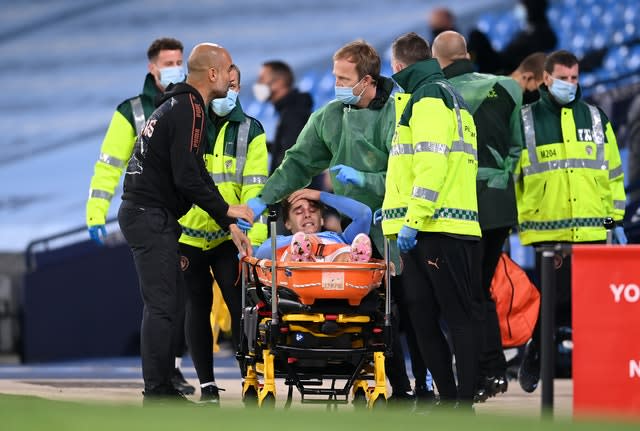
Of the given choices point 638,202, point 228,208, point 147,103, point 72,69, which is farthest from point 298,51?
point 228,208

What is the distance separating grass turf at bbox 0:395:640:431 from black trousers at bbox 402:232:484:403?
106 cm

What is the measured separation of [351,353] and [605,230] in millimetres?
1995

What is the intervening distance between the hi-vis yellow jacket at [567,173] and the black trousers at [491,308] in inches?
13.8

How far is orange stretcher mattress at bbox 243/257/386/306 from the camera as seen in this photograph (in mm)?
6449

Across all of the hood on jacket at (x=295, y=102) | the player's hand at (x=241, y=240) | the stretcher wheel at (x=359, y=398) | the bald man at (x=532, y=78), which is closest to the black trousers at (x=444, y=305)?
the stretcher wheel at (x=359, y=398)

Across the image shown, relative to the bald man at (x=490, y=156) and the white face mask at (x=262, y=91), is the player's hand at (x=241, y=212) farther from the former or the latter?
the white face mask at (x=262, y=91)

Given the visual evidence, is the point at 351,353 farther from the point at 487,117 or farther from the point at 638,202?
the point at 638,202

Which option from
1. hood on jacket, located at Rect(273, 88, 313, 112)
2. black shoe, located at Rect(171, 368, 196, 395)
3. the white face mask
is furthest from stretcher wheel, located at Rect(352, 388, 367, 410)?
the white face mask

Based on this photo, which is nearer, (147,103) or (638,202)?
(147,103)

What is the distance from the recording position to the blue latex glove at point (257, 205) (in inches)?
278

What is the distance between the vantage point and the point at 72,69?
37.1 ft

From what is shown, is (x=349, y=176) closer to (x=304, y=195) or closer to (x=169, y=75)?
(x=304, y=195)

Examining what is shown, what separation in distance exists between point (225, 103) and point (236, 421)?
112 inches

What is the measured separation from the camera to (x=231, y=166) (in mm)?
7449
